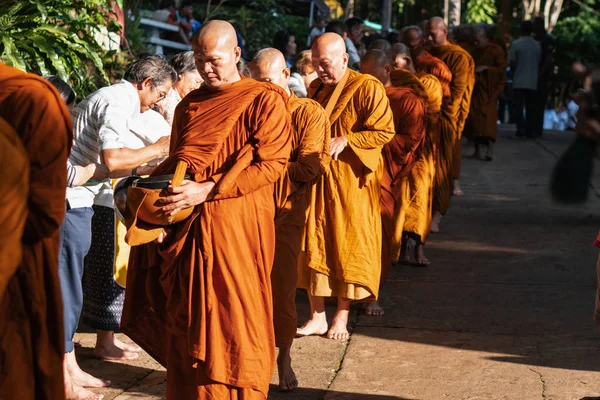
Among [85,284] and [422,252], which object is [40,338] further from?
[422,252]

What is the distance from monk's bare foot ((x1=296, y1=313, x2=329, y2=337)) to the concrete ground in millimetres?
72

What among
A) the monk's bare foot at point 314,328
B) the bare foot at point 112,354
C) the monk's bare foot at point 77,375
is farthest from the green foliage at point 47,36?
the monk's bare foot at point 314,328

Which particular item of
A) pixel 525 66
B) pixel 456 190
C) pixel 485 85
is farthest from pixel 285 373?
pixel 525 66

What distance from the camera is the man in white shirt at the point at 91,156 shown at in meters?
5.32

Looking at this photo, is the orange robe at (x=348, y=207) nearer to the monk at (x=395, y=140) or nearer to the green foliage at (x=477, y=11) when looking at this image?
the monk at (x=395, y=140)

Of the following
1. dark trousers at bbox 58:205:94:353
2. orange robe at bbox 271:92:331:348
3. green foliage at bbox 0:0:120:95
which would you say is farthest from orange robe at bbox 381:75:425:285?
dark trousers at bbox 58:205:94:353

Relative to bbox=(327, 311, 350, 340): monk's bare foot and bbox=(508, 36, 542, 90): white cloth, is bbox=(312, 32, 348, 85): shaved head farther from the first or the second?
bbox=(508, 36, 542, 90): white cloth

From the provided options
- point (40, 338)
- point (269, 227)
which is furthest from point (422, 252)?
point (40, 338)

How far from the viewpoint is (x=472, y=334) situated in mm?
6703

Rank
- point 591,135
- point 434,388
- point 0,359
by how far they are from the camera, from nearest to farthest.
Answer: point 591,135, point 0,359, point 434,388

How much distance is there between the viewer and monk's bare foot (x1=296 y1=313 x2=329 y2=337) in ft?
21.8

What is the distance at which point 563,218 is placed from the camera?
36.3 feet

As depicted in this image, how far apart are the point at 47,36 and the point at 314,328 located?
8.60 feet

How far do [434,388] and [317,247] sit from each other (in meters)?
1.36
